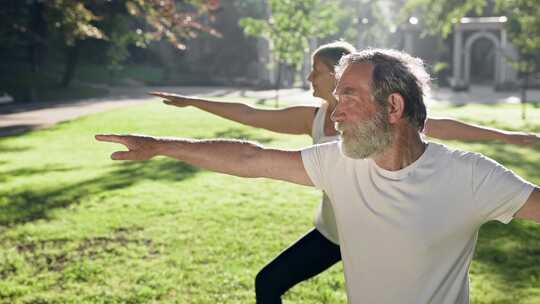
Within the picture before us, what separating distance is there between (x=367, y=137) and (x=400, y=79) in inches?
9.7

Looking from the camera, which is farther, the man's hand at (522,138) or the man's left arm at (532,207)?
the man's hand at (522,138)

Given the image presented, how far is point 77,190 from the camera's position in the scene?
1017 cm

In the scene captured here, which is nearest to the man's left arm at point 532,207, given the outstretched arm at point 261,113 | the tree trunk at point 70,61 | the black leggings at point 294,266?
the black leggings at point 294,266

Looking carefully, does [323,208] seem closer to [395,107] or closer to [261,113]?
[261,113]

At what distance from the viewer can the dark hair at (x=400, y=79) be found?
246 cm

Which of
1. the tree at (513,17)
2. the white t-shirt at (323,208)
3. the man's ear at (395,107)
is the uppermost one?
the tree at (513,17)

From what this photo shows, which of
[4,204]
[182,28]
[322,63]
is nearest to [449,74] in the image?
[182,28]

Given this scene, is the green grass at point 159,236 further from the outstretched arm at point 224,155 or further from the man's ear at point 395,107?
the man's ear at point 395,107

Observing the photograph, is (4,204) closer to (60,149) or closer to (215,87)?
(60,149)

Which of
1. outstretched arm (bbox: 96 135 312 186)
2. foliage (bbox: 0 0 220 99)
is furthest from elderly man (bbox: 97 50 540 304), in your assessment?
foliage (bbox: 0 0 220 99)

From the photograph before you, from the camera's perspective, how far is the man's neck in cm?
248

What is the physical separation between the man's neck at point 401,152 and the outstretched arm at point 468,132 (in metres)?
1.25

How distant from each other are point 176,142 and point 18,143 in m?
14.2

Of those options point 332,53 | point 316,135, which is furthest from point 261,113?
point 332,53
